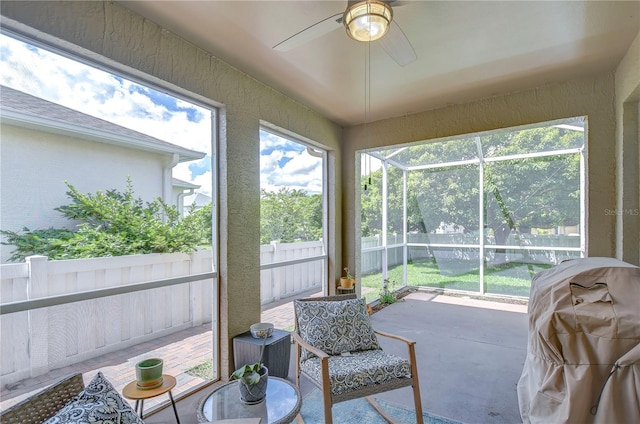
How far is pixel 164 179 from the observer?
8.08 feet

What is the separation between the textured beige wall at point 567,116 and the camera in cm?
296

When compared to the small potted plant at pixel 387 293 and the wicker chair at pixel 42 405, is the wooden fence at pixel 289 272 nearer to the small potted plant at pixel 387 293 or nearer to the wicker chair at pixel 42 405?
the small potted plant at pixel 387 293

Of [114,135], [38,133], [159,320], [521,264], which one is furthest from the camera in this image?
[521,264]

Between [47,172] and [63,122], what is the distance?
1.07 feet

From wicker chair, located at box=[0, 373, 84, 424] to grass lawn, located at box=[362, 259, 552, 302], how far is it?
4.24 m

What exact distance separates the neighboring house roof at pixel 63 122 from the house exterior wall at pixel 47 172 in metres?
0.04

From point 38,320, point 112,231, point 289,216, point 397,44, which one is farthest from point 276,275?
point 397,44

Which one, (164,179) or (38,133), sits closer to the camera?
(38,133)

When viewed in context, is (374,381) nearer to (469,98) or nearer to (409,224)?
(469,98)

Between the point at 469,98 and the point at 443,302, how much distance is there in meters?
3.45

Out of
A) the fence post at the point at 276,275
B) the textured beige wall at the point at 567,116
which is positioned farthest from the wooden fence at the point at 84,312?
the textured beige wall at the point at 567,116

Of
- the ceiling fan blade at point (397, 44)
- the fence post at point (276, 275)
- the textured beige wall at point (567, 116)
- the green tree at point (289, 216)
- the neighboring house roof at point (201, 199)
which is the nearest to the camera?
the ceiling fan blade at point (397, 44)

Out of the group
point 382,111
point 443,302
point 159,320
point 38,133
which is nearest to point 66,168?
point 38,133

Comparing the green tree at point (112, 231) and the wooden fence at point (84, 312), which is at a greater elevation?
the green tree at point (112, 231)
